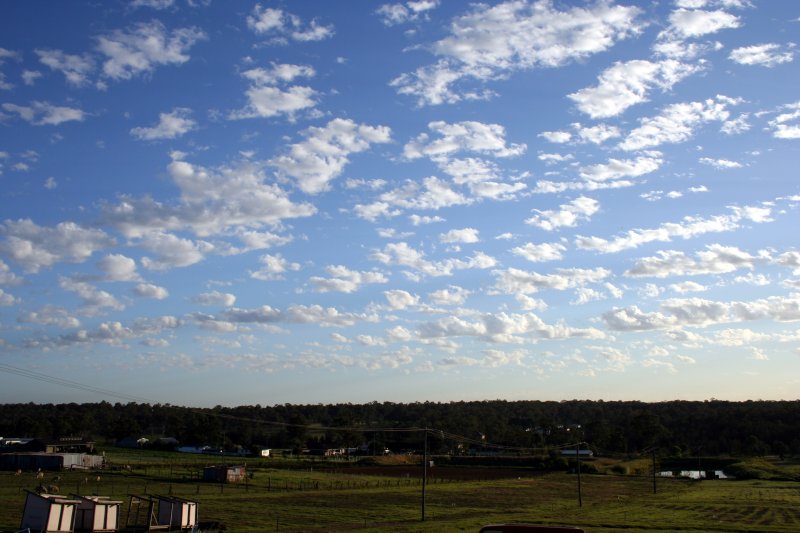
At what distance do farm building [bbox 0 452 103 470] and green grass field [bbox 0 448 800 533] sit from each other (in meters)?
7.17

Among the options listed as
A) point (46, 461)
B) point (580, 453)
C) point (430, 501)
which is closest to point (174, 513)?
point (430, 501)

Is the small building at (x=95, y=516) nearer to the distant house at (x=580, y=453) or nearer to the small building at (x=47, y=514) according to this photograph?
the small building at (x=47, y=514)

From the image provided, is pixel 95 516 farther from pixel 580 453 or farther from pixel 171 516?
pixel 580 453

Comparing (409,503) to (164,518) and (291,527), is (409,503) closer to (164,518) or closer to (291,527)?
(291,527)

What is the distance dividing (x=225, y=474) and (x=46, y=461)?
3547cm

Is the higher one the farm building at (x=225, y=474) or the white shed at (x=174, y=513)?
the white shed at (x=174, y=513)

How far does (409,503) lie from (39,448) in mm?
96178

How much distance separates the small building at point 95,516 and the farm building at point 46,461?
249 feet

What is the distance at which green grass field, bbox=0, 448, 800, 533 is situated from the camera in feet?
173

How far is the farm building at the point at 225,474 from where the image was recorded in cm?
9425

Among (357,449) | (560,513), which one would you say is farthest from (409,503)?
(357,449)

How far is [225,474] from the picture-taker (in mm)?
94312

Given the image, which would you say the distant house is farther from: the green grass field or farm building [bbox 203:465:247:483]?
farm building [bbox 203:465:247:483]

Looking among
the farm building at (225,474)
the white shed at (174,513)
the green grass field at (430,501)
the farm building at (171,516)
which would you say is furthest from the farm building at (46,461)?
the white shed at (174,513)
